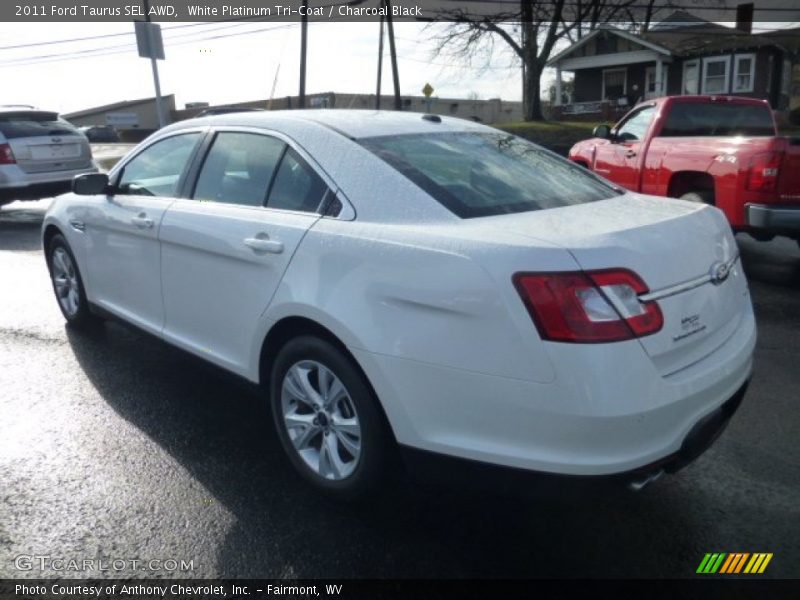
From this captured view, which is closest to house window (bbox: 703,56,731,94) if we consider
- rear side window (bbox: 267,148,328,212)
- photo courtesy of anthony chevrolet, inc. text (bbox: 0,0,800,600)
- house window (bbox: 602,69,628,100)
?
house window (bbox: 602,69,628,100)

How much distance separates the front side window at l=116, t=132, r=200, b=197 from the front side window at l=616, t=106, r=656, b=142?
617cm

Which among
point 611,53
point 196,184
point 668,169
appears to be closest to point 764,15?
point 611,53

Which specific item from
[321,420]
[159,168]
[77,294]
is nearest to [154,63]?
[77,294]

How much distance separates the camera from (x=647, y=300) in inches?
97.9

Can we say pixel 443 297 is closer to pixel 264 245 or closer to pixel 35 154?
pixel 264 245

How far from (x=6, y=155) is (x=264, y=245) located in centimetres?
935

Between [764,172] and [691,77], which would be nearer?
[764,172]

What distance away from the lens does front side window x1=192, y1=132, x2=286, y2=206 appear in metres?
3.60

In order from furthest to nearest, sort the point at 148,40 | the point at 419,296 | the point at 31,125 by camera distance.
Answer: the point at 148,40, the point at 31,125, the point at 419,296

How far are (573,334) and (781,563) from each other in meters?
1.28

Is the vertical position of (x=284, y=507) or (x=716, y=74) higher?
(x=716, y=74)

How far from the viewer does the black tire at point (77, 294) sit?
210 inches

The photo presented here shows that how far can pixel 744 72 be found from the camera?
33.1 m

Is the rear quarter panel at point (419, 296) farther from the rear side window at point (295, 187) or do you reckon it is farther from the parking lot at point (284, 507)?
the parking lot at point (284, 507)
